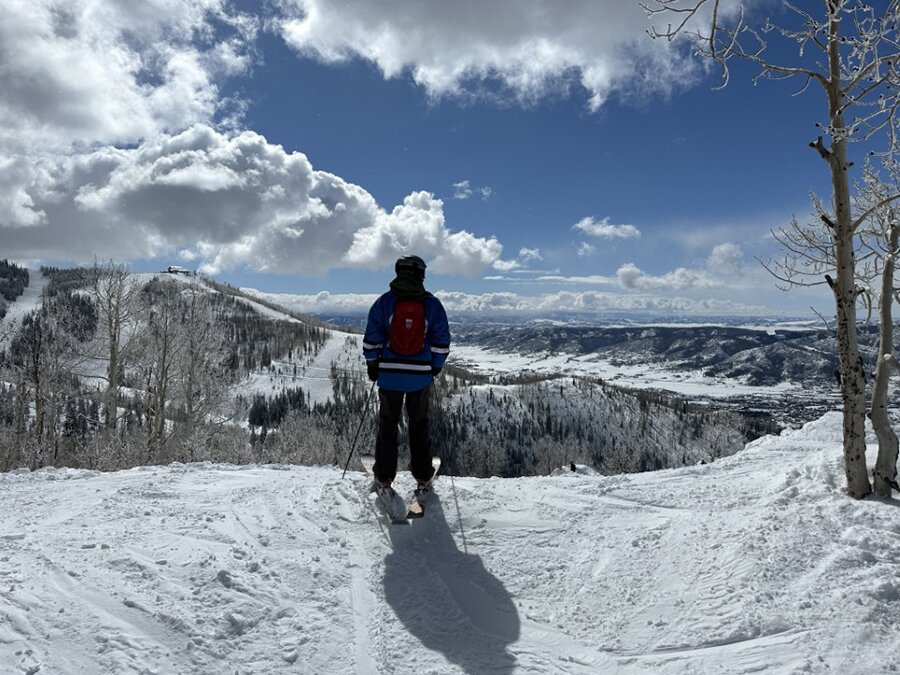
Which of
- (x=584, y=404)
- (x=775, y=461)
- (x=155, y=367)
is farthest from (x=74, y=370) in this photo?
(x=584, y=404)

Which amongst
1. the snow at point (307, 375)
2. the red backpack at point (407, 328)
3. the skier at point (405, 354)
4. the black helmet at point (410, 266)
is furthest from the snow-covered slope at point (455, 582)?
the snow at point (307, 375)

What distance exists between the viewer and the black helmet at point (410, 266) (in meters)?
6.21

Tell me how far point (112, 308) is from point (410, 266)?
2768 cm

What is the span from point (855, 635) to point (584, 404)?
16076 centimetres

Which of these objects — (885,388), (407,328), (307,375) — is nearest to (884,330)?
(885,388)

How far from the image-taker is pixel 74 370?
30016 millimetres

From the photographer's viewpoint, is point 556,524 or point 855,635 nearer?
point 855,635

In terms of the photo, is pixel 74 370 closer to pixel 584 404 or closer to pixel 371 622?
pixel 371 622

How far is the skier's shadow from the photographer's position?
3672mm

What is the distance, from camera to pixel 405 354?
625cm

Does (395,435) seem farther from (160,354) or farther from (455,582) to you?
(160,354)

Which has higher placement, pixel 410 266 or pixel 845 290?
pixel 410 266

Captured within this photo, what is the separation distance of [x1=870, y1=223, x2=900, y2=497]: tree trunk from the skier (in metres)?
5.37

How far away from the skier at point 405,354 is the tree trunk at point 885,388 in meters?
5.37
